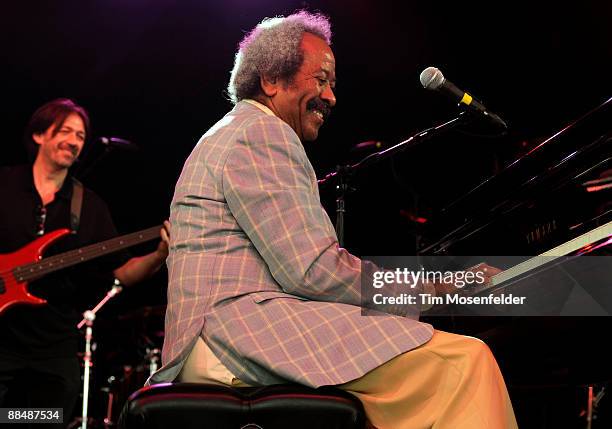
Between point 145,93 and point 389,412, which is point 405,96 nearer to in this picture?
Answer: point 145,93

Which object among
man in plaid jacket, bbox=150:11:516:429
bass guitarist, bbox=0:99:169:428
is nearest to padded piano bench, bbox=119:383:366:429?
man in plaid jacket, bbox=150:11:516:429

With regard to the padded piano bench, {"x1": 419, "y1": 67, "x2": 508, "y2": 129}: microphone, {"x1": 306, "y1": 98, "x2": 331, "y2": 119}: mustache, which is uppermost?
{"x1": 419, "y1": 67, "x2": 508, "y2": 129}: microphone

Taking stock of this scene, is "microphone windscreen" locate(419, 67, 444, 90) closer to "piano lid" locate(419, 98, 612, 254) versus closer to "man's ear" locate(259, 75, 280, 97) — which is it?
"piano lid" locate(419, 98, 612, 254)

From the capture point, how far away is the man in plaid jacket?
1963 millimetres

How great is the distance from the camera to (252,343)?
2.04 m

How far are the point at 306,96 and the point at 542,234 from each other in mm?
894

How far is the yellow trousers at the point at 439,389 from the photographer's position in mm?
1884

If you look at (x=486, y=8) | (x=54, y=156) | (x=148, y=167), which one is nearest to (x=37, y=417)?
(x=54, y=156)

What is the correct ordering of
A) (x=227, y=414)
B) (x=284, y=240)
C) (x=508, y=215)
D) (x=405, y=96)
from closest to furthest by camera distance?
(x=227, y=414) → (x=284, y=240) → (x=508, y=215) → (x=405, y=96)

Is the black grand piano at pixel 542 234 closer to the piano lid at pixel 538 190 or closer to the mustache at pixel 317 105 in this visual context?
the piano lid at pixel 538 190

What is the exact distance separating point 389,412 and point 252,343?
39cm

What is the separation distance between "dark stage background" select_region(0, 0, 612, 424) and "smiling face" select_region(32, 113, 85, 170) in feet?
2.02

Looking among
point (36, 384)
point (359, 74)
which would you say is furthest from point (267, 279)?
point (359, 74)

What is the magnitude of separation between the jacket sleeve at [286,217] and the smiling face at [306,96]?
308mm
